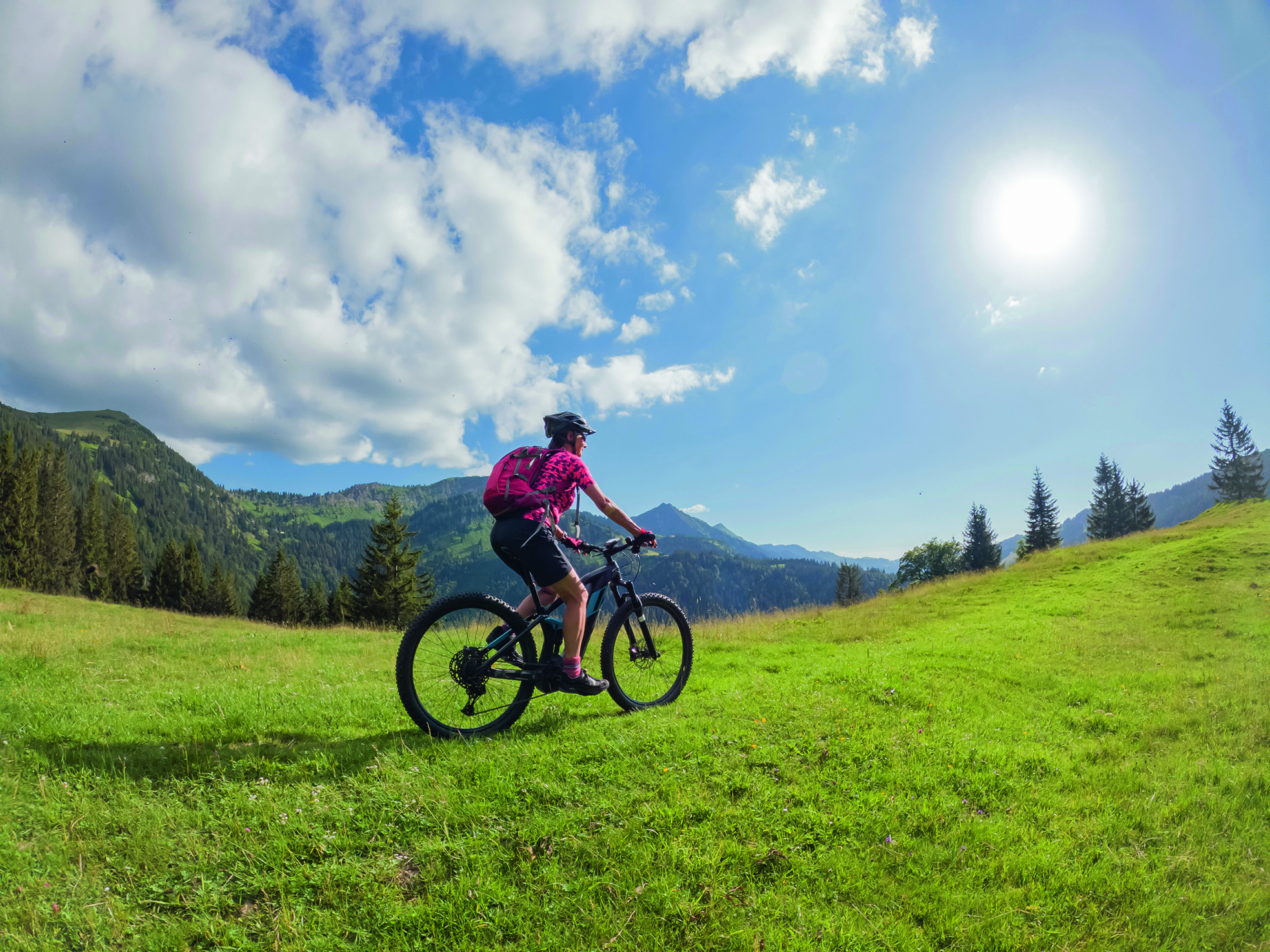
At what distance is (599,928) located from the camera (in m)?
2.66

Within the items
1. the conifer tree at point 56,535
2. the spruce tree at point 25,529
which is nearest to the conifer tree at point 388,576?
the spruce tree at point 25,529

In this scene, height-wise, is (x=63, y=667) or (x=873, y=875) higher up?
(x=63, y=667)

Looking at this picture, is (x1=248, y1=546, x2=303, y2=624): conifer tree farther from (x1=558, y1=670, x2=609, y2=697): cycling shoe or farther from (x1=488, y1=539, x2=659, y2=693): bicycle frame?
(x1=558, y1=670, x2=609, y2=697): cycling shoe

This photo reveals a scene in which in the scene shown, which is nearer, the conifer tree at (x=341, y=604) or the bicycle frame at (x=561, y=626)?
the bicycle frame at (x=561, y=626)

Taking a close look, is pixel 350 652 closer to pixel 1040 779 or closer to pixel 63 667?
pixel 63 667

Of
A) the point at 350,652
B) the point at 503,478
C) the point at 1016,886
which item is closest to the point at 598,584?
the point at 503,478

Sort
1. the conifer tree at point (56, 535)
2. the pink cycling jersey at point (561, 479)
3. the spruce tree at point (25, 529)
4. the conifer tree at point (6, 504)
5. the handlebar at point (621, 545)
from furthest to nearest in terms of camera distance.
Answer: the conifer tree at point (56, 535) → the spruce tree at point (25, 529) → the conifer tree at point (6, 504) → the handlebar at point (621, 545) → the pink cycling jersey at point (561, 479)

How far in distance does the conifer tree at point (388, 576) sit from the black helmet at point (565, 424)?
→ 3720 cm

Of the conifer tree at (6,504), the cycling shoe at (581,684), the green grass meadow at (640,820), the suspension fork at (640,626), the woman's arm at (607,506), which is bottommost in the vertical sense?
the green grass meadow at (640,820)

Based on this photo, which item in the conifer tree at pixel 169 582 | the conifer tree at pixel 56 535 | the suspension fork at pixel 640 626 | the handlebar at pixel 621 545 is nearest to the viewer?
the handlebar at pixel 621 545

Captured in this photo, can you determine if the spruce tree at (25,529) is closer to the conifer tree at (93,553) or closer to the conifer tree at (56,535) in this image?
the conifer tree at (56,535)

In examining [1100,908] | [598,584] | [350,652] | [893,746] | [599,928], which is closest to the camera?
[599,928]

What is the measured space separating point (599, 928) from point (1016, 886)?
267 centimetres

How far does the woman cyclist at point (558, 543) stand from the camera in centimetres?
523
